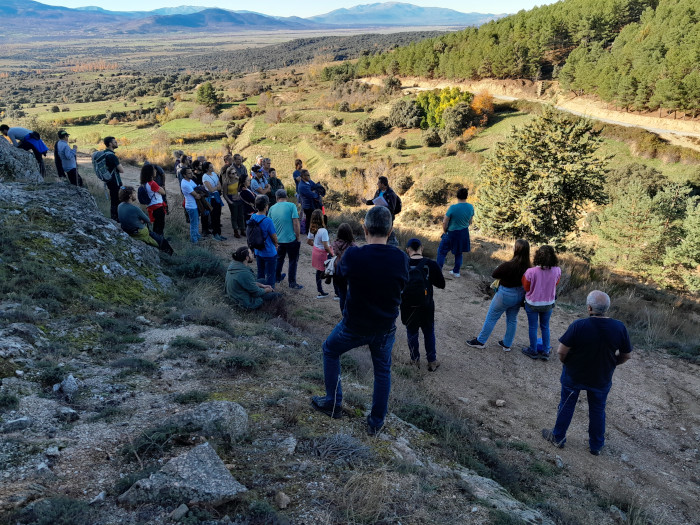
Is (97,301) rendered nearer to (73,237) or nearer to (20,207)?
(73,237)

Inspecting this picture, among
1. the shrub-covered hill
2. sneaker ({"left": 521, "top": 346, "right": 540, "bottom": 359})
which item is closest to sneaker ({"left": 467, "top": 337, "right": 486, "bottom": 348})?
sneaker ({"left": 521, "top": 346, "right": 540, "bottom": 359})

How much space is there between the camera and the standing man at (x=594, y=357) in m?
4.33

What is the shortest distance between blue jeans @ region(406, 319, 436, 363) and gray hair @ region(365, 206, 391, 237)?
2.91m

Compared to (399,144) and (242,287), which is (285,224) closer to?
(242,287)

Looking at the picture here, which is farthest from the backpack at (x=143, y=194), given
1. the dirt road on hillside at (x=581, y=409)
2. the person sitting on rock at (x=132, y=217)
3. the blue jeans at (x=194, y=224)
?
the dirt road on hillside at (x=581, y=409)

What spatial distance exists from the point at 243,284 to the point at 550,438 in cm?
459

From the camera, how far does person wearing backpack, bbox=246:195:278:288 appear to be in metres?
7.03

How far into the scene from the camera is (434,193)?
3081 cm

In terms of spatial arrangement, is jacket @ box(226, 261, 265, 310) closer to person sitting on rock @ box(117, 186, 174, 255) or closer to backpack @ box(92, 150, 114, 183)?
person sitting on rock @ box(117, 186, 174, 255)

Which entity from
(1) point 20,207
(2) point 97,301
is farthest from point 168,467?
(1) point 20,207

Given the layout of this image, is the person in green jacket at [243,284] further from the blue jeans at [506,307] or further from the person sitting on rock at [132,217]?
the blue jeans at [506,307]

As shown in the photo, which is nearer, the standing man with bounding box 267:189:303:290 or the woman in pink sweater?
the woman in pink sweater

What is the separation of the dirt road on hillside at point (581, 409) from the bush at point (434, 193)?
22.8 m

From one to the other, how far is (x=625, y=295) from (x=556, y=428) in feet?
23.5
